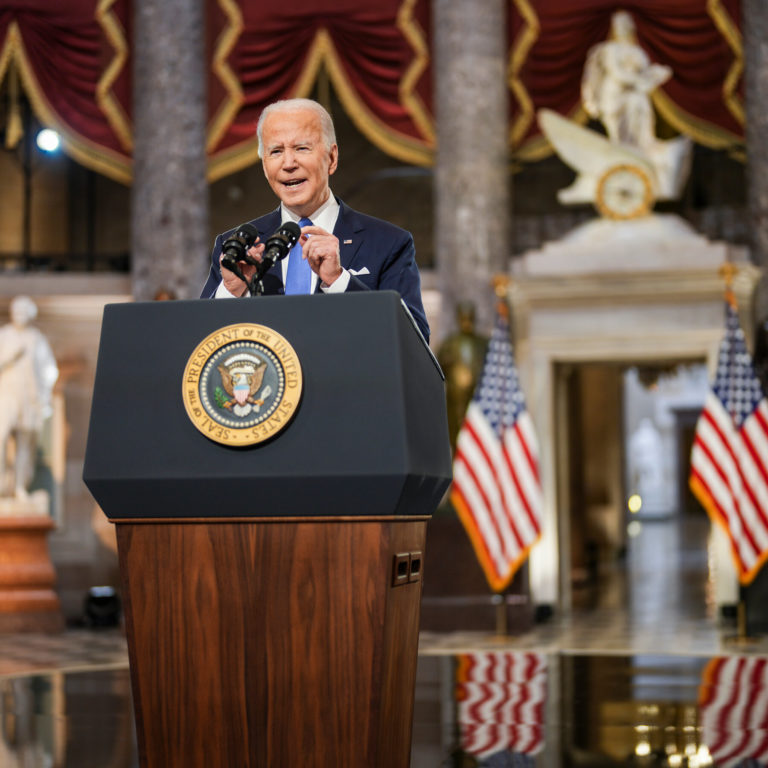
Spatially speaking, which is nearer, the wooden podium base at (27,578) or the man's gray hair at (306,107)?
the man's gray hair at (306,107)

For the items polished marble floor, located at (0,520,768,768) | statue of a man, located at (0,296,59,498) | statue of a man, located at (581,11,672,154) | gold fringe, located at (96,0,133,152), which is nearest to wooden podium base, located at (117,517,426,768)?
polished marble floor, located at (0,520,768,768)

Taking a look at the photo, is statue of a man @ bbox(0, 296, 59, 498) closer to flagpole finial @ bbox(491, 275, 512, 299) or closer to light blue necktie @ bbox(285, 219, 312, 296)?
flagpole finial @ bbox(491, 275, 512, 299)

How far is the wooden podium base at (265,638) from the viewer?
7.66ft

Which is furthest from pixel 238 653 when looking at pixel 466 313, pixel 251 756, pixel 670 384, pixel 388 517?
pixel 670 384

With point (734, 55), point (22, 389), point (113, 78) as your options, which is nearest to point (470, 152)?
point (734, 55)

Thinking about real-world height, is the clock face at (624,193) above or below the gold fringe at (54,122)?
below

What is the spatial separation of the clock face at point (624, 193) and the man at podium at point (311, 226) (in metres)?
9.49

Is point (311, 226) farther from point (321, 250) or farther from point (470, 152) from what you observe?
point (470, 152)

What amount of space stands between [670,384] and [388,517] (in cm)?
3537

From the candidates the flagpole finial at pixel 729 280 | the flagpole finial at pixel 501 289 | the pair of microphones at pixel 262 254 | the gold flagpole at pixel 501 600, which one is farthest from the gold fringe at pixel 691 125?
the pair of microphones at pixel 262 254

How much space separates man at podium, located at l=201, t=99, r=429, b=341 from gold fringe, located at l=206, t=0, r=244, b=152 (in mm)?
10146

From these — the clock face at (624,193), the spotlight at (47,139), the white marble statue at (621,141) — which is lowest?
the clock face at (624,193)

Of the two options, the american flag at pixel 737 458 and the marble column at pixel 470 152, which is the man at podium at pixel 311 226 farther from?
the marble column at pixel 470 152

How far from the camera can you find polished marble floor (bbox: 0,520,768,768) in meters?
4.75
